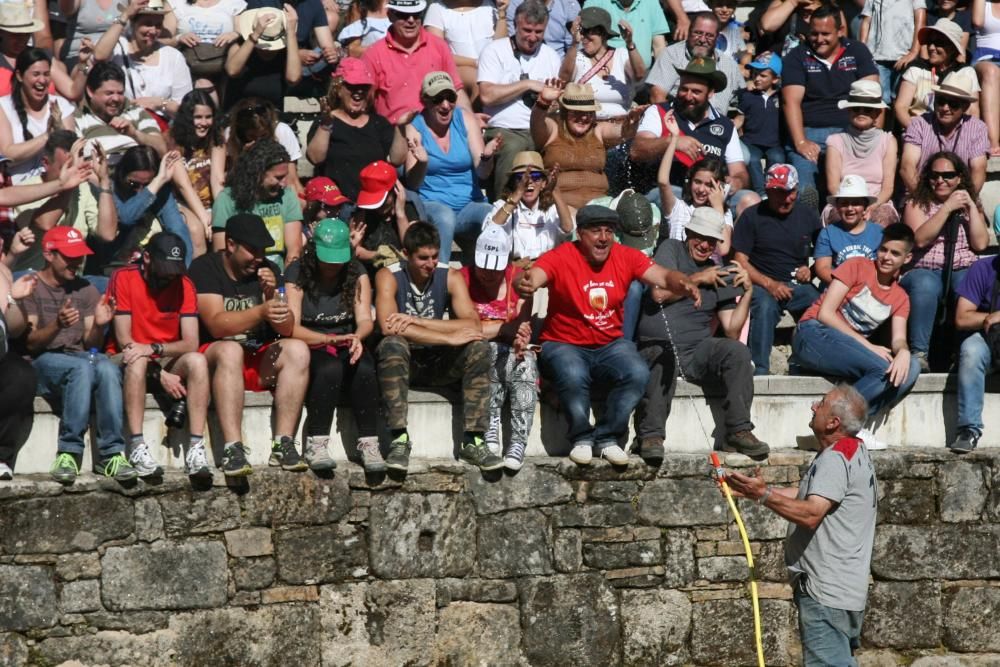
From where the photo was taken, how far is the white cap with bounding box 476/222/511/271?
10.8 meters

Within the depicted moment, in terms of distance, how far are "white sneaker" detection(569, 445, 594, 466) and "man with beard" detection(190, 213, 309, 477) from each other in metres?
1.63

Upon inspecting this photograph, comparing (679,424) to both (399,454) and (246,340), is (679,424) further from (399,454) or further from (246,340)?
(246,340)

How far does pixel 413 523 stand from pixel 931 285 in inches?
149

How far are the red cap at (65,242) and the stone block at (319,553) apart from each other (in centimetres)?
203

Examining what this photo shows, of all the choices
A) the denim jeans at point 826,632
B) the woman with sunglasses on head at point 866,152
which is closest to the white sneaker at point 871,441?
the woman with sunglasses on head at point 866,152

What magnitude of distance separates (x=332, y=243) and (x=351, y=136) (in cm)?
165

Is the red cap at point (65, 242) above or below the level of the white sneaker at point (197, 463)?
above

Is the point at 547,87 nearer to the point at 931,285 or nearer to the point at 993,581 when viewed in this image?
the point at 931,285

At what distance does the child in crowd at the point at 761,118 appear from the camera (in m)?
13.1

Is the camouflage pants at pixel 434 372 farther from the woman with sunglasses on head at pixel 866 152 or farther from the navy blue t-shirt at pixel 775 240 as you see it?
the woman with sunglasses on head at pixel 866 152

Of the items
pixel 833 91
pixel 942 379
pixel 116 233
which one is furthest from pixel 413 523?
pixel 833 91

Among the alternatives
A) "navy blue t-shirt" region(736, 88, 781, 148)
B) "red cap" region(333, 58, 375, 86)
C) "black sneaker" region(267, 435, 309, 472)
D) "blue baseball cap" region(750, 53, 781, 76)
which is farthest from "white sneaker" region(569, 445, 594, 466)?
"blue baseball cap" region(750, 53, 781, 76)

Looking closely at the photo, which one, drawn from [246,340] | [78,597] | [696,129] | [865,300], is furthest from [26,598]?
[696,129]

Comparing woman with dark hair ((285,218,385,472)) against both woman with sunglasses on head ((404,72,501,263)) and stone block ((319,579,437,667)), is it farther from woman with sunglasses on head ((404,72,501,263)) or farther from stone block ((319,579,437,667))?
woman with sunglasses on head ((404,72,501,263))
